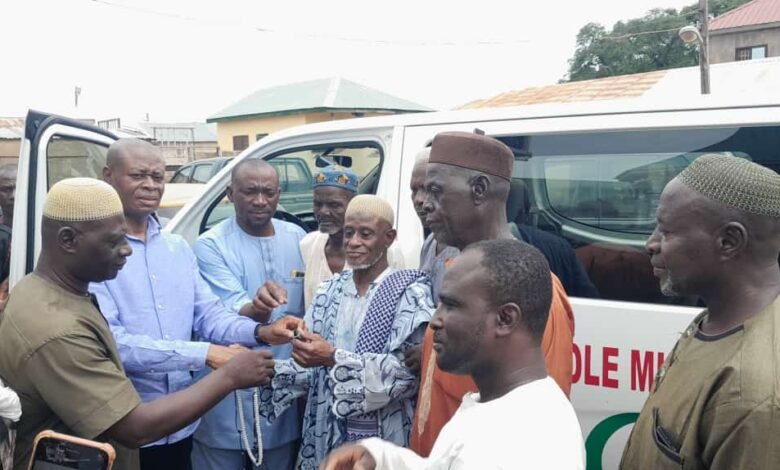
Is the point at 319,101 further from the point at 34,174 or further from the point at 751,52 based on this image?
the point at 751,52

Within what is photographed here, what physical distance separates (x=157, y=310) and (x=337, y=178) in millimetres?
1059

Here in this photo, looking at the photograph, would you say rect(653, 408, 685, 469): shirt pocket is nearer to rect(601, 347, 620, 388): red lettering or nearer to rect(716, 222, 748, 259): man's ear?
rect(716, 222, 748, 259): man's ear

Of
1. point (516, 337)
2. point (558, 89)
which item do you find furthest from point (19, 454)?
point (558, 89)

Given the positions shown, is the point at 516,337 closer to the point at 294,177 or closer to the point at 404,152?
the point at 404,152

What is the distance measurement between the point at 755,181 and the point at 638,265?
48.8 inches

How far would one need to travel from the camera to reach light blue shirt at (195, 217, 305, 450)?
315 centimetres

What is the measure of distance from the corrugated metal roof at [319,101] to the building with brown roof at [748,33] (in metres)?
19.2

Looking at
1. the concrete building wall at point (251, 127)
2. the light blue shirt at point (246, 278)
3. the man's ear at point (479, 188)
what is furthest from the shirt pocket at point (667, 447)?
the concrete building wall at point (251, 127)

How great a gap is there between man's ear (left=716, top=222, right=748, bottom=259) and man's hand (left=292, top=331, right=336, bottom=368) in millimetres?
1394

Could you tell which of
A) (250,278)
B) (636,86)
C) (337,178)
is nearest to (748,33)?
(636,86)

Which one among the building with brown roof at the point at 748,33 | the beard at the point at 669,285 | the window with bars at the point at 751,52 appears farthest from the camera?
the window with bars at the point at 751,52

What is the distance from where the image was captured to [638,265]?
273 cm

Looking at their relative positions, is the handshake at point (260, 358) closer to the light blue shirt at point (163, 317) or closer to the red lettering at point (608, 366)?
the light blue shirt at point (163, 317)

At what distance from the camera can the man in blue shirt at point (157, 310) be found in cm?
266
